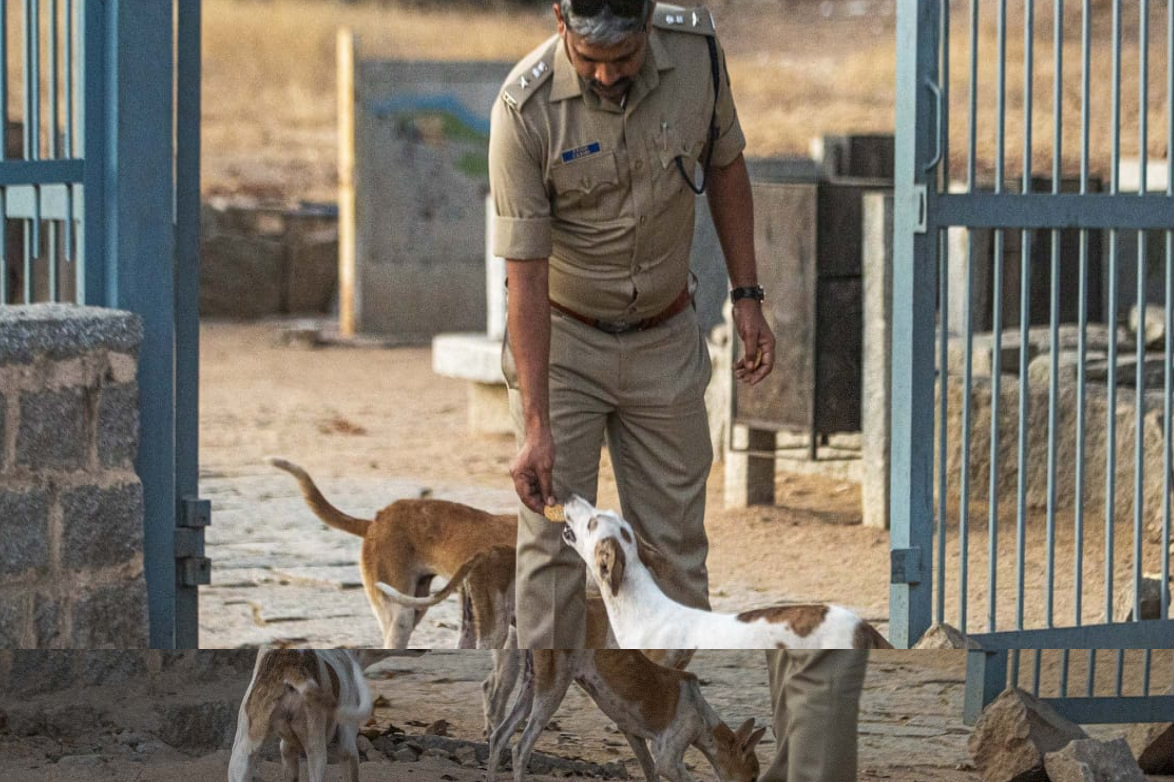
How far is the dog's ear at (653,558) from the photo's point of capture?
14.1 feet

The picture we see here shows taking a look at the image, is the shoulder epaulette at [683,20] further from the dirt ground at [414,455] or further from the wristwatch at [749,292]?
the dirt ground at [414,455]

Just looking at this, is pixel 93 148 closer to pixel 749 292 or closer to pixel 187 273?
pixel 187 273

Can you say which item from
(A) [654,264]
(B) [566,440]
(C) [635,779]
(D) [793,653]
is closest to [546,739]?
(C) [635,779]

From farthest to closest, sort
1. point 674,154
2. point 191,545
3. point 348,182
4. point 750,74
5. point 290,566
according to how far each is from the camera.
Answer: point 750,74 < point 348,182 < point 290,566 < point 191,545 < point 674,154

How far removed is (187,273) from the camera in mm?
5320

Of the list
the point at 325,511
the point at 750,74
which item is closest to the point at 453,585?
the point at 325,511

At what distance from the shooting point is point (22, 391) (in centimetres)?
461

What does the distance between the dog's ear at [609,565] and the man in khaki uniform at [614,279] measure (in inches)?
10.3

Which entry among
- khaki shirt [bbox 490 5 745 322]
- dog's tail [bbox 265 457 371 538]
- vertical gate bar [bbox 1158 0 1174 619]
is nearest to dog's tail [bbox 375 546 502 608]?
dog's tail [bbox 265 457 371 538]

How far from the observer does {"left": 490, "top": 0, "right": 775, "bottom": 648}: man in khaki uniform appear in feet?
14.1

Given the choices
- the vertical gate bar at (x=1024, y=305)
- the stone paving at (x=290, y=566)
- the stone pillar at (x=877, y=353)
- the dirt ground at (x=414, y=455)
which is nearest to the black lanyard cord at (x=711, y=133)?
the vertical gate bar at (x=1024, y=305)

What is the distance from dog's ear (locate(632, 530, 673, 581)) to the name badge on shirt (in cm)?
91

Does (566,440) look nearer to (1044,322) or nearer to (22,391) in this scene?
(22,391)

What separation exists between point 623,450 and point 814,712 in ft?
3.51
